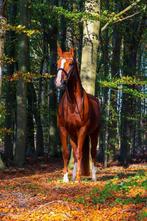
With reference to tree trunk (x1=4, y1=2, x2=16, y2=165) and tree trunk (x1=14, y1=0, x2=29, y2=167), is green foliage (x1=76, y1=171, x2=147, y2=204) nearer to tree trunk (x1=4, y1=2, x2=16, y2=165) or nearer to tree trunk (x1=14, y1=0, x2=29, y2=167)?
tree trunk (x1=14, y1=0, x2=29, y2=167)

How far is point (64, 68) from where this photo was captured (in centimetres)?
1088

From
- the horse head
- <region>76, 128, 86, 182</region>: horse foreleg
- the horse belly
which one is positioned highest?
the horse head

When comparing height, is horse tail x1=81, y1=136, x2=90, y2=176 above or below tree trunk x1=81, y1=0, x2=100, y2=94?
below

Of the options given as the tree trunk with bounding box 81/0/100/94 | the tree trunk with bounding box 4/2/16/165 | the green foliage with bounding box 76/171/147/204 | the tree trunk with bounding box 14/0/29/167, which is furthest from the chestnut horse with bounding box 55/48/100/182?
the tree trunk with bounding box 4/2/16/165

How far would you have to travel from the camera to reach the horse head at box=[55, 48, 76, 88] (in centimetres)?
1063

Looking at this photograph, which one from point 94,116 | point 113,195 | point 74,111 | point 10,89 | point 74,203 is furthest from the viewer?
point 10,89

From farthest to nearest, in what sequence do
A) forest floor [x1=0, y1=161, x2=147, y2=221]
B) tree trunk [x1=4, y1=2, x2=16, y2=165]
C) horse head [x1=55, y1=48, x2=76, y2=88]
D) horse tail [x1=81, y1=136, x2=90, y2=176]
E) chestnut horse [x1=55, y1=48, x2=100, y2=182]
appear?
tree trunk [x1=4, y1=2, x2=16, y2=165] < horse tail [x1=81, y1=136, x2=90, y2=176] < chestnut horse [x1=55, y1=48, x2=100, y2=182] < horse head [x1=55, y1=48, x2=76, y2=88] < forest floor [x1=0, y1=161, x2=147, y2=221]

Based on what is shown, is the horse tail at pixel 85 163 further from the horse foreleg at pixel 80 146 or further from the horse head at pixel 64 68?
the horse head at pixel 64 68

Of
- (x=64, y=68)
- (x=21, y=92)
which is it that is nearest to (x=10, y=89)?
(x=21, y=92)

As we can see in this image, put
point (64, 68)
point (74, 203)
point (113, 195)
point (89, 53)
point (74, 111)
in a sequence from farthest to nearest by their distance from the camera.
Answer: point (89, 53)
point (74, 111)
point (64, 68)
point (113, 195)
point (74, 203)

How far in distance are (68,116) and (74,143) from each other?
923 mm

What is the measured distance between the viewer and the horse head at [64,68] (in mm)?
10633

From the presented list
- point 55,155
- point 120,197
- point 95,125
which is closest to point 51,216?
point 120,197

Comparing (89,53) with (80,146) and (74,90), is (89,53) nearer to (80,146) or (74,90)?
(74,90)
